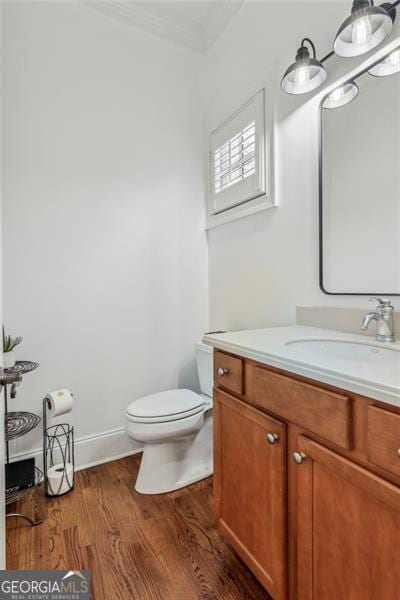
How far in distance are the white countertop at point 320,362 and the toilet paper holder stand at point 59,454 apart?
115cm

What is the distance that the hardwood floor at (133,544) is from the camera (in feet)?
3.62

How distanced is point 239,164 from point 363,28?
2.89 feet

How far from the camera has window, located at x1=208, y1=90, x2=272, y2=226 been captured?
1.71 meters

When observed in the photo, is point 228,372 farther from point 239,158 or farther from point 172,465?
point 239,158

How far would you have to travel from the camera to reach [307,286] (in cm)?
148

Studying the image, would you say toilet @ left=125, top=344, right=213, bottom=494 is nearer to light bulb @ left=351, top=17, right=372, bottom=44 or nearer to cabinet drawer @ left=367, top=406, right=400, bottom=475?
cabinet drawer @ left=367, top=406, right=400, bottom=475

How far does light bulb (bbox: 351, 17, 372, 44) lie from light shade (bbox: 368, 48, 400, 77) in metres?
0.10

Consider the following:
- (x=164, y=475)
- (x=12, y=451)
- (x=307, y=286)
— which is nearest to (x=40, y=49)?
(x=307, y=286)

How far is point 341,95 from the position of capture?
128cm

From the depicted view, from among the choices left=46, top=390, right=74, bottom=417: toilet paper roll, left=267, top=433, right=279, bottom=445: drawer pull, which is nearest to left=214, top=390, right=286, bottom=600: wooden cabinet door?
left=267, top=433, right=279, bottom=445: drawer pull

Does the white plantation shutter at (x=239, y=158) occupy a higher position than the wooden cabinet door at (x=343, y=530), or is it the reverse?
the white plantation shutter at (x=239, y=158)

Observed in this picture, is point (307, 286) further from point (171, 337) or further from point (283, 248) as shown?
point (171, 337)

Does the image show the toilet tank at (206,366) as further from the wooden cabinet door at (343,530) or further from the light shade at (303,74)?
the light shade at (303,74)

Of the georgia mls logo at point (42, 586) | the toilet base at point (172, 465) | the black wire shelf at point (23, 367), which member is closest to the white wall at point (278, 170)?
the toilet base at point (172, 465)
